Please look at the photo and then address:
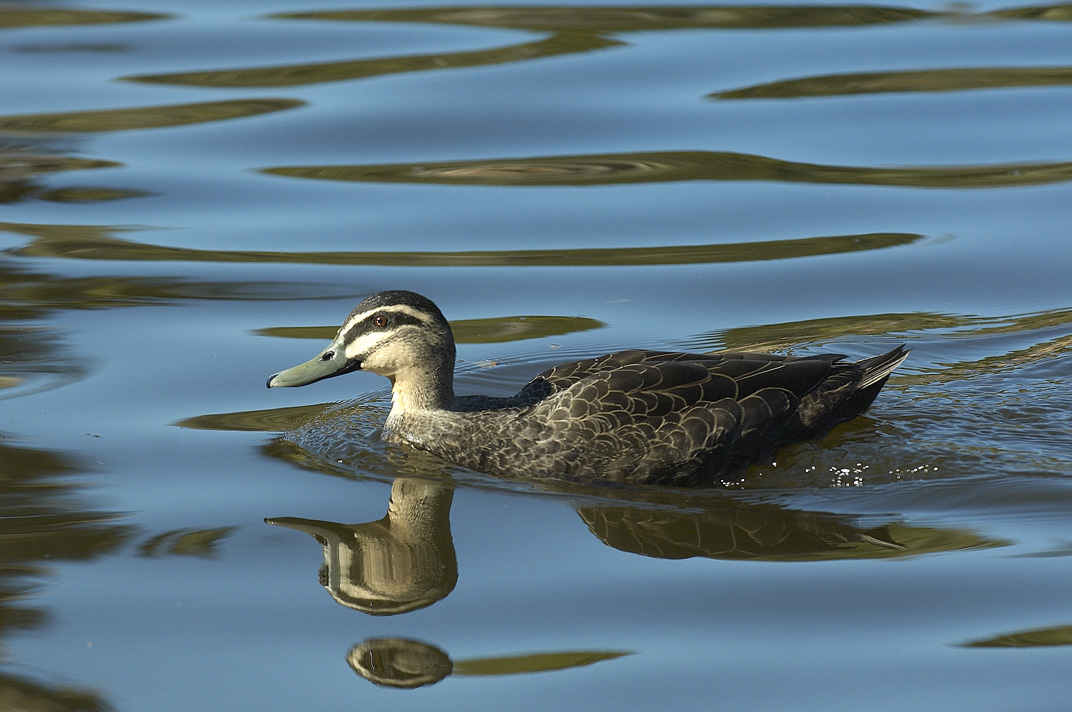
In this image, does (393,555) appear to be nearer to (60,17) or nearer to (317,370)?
(317,370)

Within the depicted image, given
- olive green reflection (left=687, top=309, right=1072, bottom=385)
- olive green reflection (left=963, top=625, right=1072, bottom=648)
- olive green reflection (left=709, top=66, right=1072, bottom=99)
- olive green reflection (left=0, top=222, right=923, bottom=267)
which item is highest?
olive green reflection (left=709, top=66, right=1072, bottom=99)

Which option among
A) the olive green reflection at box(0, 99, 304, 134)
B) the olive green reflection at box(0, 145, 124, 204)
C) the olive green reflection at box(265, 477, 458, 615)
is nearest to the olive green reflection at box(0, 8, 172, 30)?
the olive green reflection at box(0, 99, 304, 134)

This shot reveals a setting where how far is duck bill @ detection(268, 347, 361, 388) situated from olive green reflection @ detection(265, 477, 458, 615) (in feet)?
2.95

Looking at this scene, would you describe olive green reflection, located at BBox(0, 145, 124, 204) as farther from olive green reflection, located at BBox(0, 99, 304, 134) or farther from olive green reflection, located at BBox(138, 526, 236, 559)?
olive green reflection, located at BBox(138, 526, 236, 559)

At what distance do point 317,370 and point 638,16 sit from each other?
464 inches

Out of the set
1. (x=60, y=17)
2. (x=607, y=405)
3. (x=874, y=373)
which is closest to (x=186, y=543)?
(x=607, y=405)

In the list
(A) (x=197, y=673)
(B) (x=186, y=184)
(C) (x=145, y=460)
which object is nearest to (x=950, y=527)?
(A) (x=197, y=673)

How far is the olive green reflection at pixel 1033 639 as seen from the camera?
6.07 metres

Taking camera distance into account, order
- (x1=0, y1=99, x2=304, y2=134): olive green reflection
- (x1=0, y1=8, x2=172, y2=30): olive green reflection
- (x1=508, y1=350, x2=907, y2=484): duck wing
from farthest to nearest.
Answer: (x1=0, y1=8, x2=172, y2=30): olive green reflection → (x1=0, y1=99, x2=304, y2=134): olive green reflection → (x1=508, y1=350, x2=907, y2=484): duck wing

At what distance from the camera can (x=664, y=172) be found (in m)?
14.0

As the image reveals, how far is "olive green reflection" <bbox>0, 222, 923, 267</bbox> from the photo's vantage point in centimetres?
1180

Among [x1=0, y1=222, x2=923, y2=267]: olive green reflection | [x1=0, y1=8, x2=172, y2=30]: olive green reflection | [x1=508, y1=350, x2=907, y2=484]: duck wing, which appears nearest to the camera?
[x1=508, y1=350, x2=907, y2=484]: duck wing

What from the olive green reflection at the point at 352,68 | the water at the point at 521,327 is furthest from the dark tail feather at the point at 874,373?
the olive green reflection at the point at 352,68

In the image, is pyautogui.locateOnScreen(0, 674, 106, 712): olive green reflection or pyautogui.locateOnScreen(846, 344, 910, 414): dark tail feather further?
pyautogui.locateOnScreen(846, 344, 910, 414): dark tail feather
